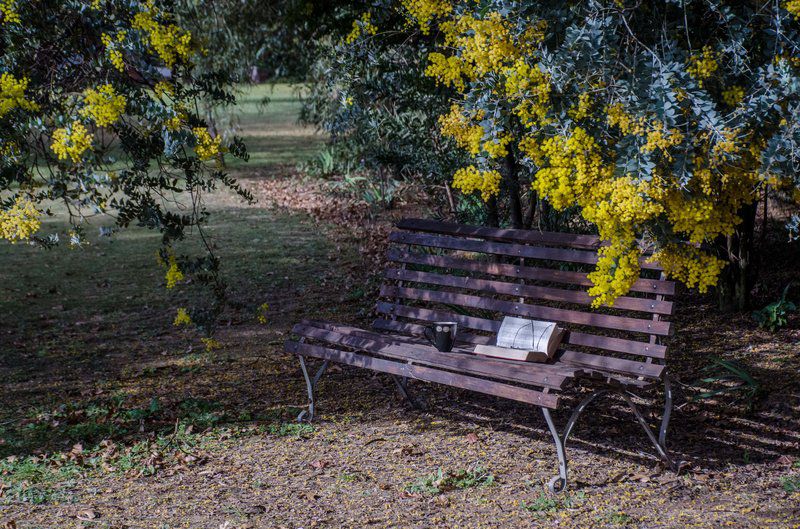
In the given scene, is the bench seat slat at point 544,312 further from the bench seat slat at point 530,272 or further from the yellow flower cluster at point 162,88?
the yellow flower cluster at point 162,88

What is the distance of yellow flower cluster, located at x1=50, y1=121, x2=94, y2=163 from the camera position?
4.22m

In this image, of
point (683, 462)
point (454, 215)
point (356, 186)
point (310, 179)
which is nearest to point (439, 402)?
point (683, 462)

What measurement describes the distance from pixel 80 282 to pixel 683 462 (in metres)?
6.70

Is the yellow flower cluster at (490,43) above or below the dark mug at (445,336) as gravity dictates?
above

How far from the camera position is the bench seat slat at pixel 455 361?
3738 millimetres

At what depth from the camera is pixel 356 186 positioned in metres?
12.8

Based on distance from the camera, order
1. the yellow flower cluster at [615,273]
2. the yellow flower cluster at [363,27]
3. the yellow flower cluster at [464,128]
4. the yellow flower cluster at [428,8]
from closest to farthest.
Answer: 1. the yellow flower cluster at [615,273]
2. the yellow flower cluster at [464,128]
3. the yellow flower cluster at [428,8]
4. the yellow flower cluster at [363,27]

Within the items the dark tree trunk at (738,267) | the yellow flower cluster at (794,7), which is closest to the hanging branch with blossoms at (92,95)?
the yellow flower cluster at (794,7)

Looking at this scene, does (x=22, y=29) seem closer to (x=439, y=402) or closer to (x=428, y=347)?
(x=428, y=347)

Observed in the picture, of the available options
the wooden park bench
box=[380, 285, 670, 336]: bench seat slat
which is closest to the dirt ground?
the wooden park bench

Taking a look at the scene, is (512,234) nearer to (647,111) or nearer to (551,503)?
(647,111)

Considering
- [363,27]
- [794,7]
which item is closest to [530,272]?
[794,7]

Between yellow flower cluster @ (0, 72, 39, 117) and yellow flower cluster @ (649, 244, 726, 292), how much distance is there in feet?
10.9

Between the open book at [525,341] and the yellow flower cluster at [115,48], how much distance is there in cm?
242
